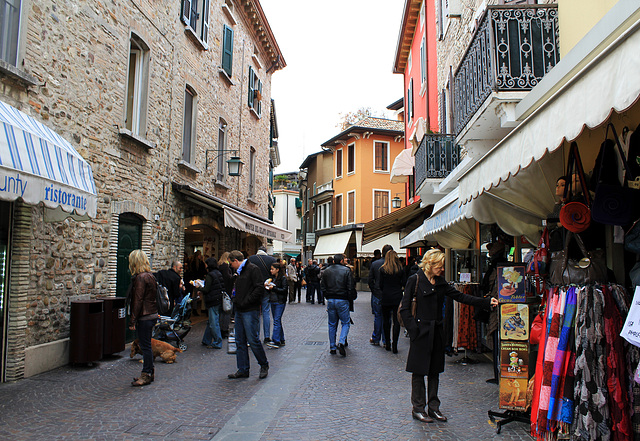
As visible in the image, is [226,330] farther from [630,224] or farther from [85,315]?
[630,224]

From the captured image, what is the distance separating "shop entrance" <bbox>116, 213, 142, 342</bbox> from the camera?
932 centimetres

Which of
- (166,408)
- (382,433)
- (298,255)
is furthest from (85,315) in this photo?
(298,255)

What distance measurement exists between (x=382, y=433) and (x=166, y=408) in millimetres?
2408

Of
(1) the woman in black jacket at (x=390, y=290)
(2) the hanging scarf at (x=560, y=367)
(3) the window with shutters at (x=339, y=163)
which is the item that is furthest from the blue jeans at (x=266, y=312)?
(3) the window with shutters at (x=339, y=163)

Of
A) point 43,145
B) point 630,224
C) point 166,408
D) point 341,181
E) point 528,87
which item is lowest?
point 166,408

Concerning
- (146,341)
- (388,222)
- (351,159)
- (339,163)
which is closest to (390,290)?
(146,341)

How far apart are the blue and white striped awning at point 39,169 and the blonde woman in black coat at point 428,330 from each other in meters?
4.10

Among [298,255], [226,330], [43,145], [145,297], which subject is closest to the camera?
[43,145]

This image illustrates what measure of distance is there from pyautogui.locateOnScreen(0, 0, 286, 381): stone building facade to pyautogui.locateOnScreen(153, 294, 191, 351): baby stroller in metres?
1.15

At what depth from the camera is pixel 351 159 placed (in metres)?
34.6

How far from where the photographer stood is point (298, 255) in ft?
181

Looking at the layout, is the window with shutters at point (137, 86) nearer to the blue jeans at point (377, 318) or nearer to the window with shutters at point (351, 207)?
the blue jeans at point (377, 318)

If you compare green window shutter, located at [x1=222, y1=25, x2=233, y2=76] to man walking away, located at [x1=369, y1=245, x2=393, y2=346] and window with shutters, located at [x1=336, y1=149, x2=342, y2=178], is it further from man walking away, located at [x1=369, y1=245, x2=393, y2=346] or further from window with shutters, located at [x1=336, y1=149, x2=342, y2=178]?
window with shutters, located at [x1=336, y1=149, x2=342, y2=178]

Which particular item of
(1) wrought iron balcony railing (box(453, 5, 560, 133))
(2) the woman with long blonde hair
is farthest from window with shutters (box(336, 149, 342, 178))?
(2) the woman with long blonde hair
